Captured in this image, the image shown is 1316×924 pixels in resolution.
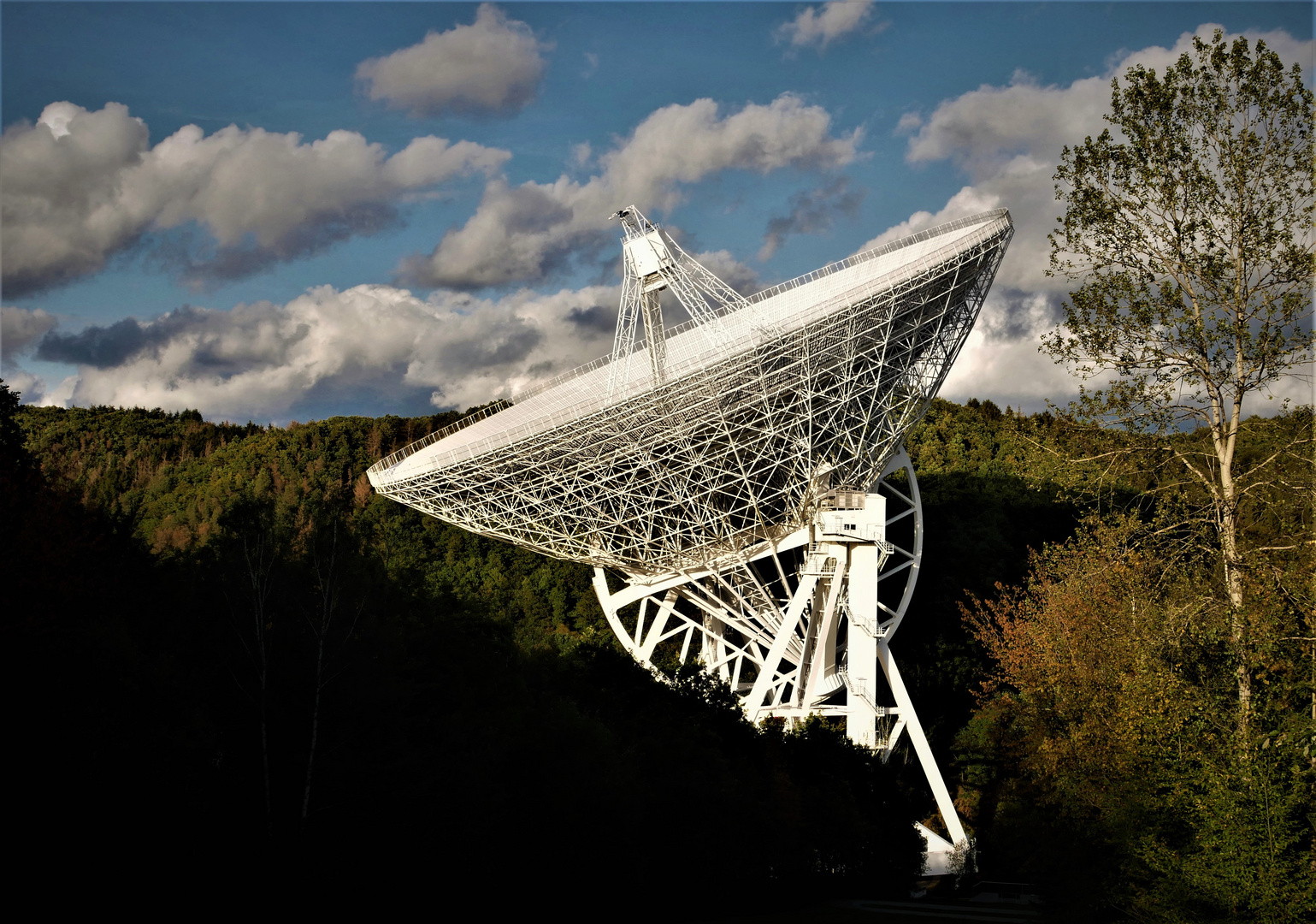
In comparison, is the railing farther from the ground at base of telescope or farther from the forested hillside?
the ground at base of telescope

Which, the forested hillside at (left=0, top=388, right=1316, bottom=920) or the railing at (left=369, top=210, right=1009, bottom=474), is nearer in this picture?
the forested hillside at (left=0, top=388, right=1316, bottom=920)

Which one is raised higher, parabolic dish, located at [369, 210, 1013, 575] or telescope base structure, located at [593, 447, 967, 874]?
parabolic dish, located at [369, 210, 1013, 575]

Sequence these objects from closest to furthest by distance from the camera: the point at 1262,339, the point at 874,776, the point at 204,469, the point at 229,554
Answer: the point at 1262,339 < the point at 229,554 < the point at 874,776 < the point at 204,469

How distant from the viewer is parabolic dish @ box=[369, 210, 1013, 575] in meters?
24.9

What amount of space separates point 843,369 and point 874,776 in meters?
10.2

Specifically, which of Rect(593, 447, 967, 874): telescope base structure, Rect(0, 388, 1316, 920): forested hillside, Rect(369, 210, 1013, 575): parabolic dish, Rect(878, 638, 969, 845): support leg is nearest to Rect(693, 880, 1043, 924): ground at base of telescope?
Rect(0, 388, 1316, 920): forested hillside

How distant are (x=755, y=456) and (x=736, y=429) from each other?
1.07 metres

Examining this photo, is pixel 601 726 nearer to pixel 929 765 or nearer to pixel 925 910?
pixel 925 910

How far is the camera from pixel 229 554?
788 inches

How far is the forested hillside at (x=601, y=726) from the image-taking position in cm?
1409

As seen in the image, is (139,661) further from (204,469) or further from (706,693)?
(204,469)

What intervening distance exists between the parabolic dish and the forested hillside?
3159 millimetres

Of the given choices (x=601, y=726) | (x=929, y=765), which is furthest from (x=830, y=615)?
(x=601, y=726)

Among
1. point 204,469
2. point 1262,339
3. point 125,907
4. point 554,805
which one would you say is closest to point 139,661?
point 125,907
